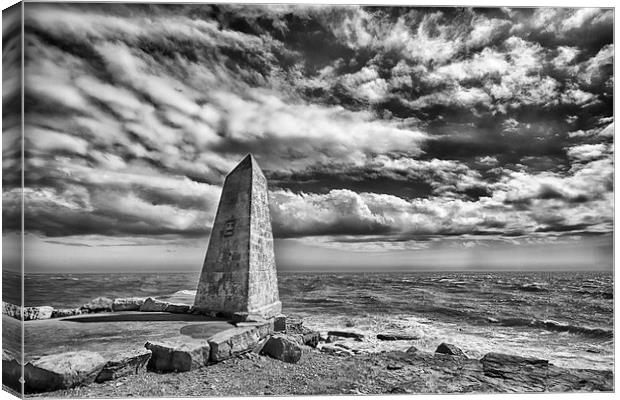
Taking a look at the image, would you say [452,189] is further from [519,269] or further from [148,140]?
[148,140]

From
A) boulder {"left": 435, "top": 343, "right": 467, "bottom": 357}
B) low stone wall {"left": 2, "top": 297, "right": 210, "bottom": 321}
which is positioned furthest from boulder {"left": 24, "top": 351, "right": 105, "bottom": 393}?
boulder {"left": 435, "top": 343, "right": 467, "bottom": 357}

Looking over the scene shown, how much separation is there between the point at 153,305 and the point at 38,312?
1721 millimetres

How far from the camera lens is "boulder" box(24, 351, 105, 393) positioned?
15.4 feet

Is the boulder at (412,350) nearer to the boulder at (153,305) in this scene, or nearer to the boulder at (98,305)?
the boulder at (153,305)

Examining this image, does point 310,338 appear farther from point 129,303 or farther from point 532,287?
point 532,287

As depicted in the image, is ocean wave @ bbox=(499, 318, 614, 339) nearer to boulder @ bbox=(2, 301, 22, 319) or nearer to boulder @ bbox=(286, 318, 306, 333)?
boulder @ bbox=(286, 318, 306, 333)

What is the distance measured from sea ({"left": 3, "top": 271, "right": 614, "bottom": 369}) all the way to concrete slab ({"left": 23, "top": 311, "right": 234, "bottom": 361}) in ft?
1.13

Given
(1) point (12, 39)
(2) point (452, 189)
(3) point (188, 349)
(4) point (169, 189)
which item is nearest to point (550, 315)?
(2) point (452, 189)

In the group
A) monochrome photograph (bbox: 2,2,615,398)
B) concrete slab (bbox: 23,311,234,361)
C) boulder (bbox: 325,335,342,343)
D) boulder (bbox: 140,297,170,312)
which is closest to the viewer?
concrete slab (bbox: 23,311,234,361)

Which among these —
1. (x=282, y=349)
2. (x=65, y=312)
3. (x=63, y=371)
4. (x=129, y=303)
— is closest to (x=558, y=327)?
(x=282, y=349)

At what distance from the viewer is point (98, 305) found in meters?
7.14

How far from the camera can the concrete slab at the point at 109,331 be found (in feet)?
17.2

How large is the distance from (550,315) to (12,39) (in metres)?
7.82

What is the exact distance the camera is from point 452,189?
6.62 meters
